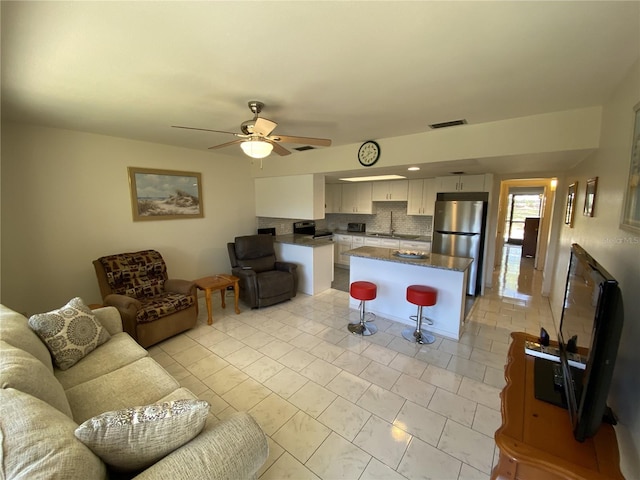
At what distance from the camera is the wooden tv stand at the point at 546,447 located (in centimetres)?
95

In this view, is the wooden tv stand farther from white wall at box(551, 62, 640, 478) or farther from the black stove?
the black stove

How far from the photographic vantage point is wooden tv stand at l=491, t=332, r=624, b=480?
0.95 m

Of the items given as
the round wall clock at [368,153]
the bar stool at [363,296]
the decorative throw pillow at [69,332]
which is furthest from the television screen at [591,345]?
the decorative throw pillow at [69,332]

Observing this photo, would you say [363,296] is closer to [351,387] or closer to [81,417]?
[351,387]

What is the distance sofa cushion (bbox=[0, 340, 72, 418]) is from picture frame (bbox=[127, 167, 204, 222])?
8.76 feet

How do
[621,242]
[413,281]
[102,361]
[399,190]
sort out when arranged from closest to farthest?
[621,242] → [102,361] → [413,281] → [399,190]

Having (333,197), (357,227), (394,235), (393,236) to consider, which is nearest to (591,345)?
(393,236)

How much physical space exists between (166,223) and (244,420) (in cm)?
359

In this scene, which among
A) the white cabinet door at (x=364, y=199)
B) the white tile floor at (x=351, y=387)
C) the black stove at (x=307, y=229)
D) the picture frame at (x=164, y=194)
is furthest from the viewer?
the white cabinet door at (x=364, y=199)

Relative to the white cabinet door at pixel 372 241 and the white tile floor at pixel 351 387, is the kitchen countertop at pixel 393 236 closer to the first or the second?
the white cabinet door at pixel 372 241

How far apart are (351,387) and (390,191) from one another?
420 centimetres

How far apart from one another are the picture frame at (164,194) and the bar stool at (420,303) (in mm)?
3477

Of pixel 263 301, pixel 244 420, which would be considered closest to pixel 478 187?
pixel 263 301

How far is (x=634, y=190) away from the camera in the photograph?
135cm
